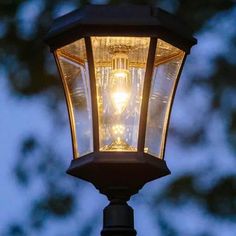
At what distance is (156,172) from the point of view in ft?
5.13

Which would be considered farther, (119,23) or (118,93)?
(118,93)

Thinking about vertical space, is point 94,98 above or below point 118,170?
above

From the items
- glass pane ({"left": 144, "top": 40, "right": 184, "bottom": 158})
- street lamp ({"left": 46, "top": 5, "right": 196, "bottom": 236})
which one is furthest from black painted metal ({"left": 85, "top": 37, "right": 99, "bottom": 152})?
glass pane ({"left": 144, "top": 40, "right": 184, "bottom": 158})

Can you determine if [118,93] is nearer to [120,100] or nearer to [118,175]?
[120,100]

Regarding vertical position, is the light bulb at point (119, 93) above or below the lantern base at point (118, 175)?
above

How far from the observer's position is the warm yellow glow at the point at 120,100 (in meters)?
1.57

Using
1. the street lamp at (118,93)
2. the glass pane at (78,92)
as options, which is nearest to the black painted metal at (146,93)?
the street lamp at (118,93)

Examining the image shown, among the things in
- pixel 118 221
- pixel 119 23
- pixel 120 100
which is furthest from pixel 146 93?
pixel 118 221

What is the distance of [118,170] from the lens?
1538 millimetres

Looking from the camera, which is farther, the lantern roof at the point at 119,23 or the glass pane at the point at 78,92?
the glass pane at the point at 78,92

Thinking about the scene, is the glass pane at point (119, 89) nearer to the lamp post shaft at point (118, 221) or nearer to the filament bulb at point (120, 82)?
the filament bulb at point (120, 82)

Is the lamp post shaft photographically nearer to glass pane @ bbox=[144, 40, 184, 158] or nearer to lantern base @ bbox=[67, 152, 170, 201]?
lantern base @ bbox=[67, 152, 170, 201]

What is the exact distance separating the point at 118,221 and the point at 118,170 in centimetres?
11

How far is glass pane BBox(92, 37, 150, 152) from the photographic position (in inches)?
61.2
